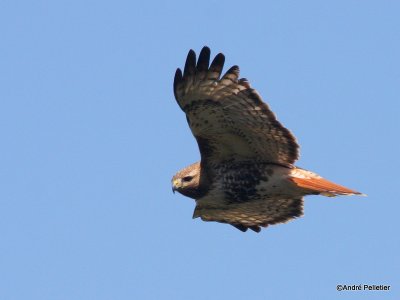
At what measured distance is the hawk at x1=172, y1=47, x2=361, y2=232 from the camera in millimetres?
10258

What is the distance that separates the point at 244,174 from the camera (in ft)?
35.2

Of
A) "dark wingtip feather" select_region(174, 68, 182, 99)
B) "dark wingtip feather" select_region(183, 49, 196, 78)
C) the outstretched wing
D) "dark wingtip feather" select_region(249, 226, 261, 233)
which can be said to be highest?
"dark wingtip feather" select_region(183, 49, 196, 78)

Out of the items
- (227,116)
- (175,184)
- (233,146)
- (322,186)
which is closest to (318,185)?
(322,186)

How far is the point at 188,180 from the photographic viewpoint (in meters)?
10.9

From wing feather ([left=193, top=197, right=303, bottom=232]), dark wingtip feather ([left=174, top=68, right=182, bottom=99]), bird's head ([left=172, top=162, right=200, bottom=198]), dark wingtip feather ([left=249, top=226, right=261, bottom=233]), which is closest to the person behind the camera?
dark wingtip feather ([left=174, top=68, right=182, bottom=99])

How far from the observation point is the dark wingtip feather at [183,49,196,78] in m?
10.2

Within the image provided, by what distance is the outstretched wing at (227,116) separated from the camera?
10.2 metres

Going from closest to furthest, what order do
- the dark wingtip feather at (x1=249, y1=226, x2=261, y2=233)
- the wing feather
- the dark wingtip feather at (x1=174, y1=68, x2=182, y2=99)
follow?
the dark wingtip feather at (x1=174, y1=68, x2=182, y2=99)
the wing feather
the dark wingtip feather at (x1=249, y1=226, x2=261, y2=233)

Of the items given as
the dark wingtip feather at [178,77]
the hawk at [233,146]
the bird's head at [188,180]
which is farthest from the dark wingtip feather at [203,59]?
the bird's head at [188,180]

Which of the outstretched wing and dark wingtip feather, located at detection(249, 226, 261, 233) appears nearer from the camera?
the outstretched wing

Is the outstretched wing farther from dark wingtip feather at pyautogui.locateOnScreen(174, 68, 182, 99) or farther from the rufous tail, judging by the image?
the rufous tail

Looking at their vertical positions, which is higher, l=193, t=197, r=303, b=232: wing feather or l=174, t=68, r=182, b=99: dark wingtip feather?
l=174, t=68, r=182, b=99: dark wingtip feather

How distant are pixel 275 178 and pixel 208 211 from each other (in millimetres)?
1425

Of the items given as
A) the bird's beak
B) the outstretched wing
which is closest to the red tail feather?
the outstretched wing
